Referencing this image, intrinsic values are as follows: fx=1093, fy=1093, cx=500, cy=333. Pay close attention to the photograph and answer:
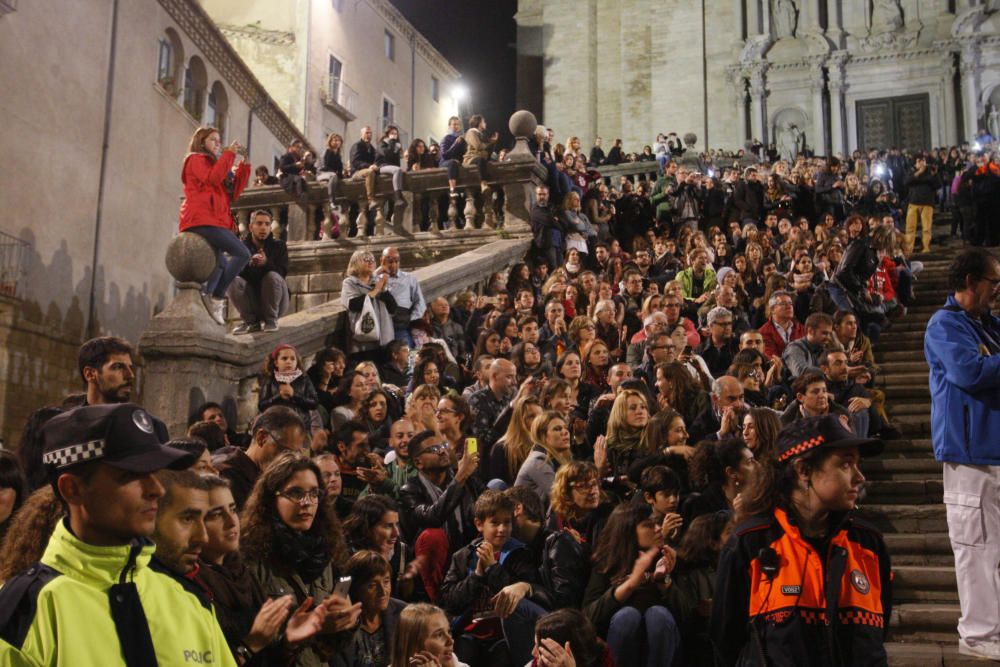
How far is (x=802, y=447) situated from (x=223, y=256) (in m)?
7.94

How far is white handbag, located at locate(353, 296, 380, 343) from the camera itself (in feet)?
36.7

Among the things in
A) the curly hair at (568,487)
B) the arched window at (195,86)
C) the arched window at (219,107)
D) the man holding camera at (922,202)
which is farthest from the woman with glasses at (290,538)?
the arched window at (219,107)

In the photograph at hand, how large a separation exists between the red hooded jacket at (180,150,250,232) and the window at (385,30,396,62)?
105 feet

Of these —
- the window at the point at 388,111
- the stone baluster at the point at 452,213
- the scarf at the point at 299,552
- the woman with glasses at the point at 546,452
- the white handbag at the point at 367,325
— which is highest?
the window at the point at 388,111

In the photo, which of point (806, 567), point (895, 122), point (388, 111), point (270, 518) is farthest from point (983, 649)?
point (388, 111)

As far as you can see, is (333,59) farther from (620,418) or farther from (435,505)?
(435,505)

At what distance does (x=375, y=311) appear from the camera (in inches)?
443

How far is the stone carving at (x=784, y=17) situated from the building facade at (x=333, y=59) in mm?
13938

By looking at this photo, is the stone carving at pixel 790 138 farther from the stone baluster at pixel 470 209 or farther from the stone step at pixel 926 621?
the stone step at pixel 926 621

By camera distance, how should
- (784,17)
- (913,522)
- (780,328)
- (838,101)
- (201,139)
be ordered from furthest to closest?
(784,17) → (838,101) → (780,328) → (201,139) → (913,522)

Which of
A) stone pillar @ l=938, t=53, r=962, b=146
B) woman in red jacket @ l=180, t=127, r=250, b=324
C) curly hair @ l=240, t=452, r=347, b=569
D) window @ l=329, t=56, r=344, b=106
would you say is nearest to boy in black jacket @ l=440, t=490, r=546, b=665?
curly hair @ l=240, t=452, r=347, b=569

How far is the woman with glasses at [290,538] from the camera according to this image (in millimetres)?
4617

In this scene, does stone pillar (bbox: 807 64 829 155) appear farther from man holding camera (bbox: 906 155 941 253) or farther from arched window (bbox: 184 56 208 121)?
arched window (bbox: 184 56 208 121)

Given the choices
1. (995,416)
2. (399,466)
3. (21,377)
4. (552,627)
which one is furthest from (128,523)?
(21,377)
